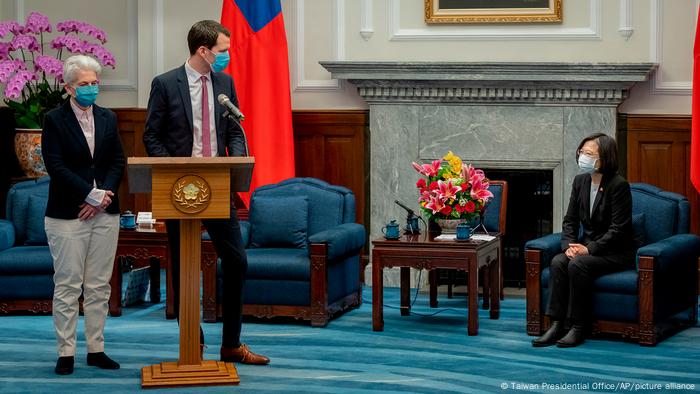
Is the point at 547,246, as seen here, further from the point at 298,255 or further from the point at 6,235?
the point at 6,235

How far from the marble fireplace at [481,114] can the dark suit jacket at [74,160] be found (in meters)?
3.13

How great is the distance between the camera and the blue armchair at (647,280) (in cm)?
605

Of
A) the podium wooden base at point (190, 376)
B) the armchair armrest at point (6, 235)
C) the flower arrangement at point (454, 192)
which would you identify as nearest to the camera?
the podium wooden base at point (190, 376)

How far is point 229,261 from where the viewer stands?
5164 millimetres

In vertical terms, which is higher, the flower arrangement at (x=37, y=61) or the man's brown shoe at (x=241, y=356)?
the flower arrangement at (x=37, y=61)

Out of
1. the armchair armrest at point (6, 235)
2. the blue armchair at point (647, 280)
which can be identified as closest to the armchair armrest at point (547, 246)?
the blue armchair at point (647, 280)

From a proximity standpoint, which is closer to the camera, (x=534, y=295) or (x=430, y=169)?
(x=534, y=295)

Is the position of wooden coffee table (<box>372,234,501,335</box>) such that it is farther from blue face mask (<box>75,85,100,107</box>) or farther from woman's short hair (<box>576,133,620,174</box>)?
blue face mask (<box>75,85,100,107</box>)

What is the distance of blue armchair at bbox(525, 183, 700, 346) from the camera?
6047 millimetres

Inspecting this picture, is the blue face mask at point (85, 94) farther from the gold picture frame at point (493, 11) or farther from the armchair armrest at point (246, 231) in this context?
the gold picture frame at point (493, 11)

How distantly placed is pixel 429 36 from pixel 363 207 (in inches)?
53.3

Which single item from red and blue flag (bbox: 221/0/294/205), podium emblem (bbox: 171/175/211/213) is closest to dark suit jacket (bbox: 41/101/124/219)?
podium emblem (bbox: 171/175/211/213)

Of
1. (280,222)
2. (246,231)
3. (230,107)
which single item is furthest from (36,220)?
(230,107)

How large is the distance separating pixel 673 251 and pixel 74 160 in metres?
3.25
